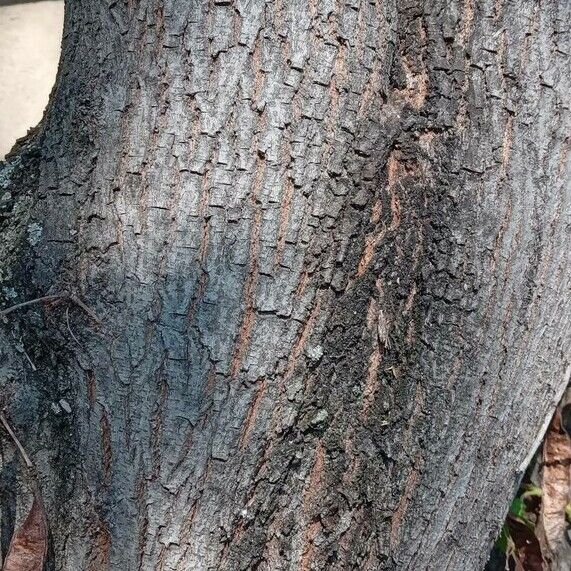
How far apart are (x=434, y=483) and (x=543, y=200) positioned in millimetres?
530

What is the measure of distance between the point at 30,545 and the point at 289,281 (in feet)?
1.99

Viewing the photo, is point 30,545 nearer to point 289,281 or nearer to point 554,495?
point 289,281

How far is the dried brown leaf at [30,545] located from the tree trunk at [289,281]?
0.7 inches

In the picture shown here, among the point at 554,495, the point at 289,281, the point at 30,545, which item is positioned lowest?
the point at 554,495

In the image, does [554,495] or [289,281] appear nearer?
[289,281]

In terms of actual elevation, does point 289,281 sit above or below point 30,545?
above

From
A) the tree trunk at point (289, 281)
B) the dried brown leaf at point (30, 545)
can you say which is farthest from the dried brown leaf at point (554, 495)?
the dried brown leaf at point (30, 545)

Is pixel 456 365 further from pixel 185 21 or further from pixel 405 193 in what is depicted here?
pixel 185 21

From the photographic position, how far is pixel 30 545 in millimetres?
1248

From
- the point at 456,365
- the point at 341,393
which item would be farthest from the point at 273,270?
the point at 456,365

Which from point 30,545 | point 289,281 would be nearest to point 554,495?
point 289,281

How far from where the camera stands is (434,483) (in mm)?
1321

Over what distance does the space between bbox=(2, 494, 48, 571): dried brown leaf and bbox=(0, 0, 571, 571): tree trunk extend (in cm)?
2

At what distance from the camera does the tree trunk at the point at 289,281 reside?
1.23 m
